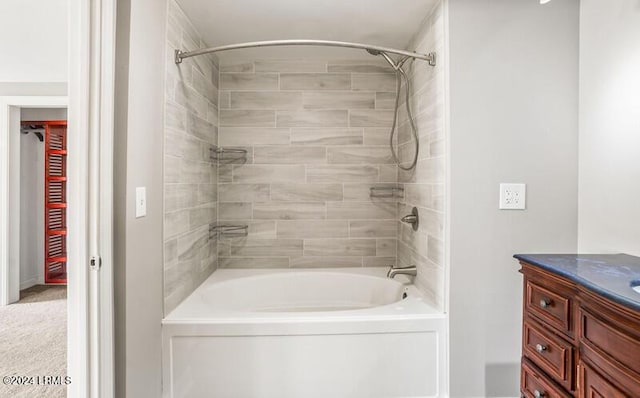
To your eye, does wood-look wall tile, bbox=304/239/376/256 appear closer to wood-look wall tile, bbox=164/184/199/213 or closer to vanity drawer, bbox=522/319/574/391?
wood-look wall tile, bbox=164/184/199/213

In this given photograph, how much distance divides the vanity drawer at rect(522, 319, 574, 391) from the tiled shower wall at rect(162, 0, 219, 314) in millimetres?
1694

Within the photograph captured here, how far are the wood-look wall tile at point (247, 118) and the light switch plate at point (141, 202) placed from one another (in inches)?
52.4

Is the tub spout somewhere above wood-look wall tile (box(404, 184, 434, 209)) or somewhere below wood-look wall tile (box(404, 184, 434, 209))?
below

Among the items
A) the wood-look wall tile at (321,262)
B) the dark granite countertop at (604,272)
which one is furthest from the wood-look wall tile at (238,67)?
the dark granite countertop at (604,272)

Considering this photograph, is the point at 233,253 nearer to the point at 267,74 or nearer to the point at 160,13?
the point at 267,74

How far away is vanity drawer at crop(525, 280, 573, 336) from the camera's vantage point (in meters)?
1.18

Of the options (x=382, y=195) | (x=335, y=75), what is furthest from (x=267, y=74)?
(x=382, y=195)

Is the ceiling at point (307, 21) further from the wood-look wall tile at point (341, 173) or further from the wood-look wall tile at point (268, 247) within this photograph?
the wood-look wall tile at point (268, 247)

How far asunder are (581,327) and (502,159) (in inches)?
36.4

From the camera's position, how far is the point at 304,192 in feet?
8.99

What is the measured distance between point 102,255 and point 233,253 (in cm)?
150

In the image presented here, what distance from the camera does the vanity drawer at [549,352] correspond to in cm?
117

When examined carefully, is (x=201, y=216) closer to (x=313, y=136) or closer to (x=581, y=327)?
(x=313, y=136)

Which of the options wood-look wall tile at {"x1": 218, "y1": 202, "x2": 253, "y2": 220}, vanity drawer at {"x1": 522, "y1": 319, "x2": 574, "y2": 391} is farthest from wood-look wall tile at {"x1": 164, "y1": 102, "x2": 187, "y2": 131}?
vanity drawer at {"x1": 522, "y1": 319, "x2": 574, "y2": 391}
